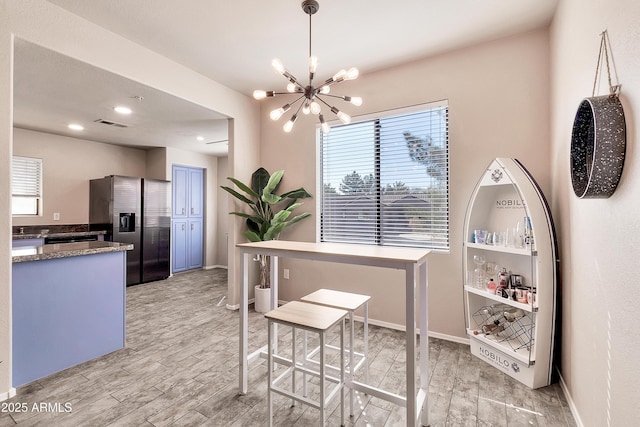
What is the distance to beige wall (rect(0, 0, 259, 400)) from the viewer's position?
1.97 m

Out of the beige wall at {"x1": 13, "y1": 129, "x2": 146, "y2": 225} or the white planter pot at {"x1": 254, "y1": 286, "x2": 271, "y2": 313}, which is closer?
the white planter pot at {"x1": 254, "y1": 286, "x2": 271, "y2": 313}

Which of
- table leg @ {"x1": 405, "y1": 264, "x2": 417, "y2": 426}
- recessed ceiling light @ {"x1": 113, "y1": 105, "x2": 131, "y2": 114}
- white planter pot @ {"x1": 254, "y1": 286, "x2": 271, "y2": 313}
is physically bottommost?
white planter pot @ {"x1": 254, "y1": 286, "x2": 271, "y2": 313}

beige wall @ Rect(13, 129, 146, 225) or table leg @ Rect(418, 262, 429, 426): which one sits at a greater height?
beige wall @ Rect(13, 129, 146, 225)

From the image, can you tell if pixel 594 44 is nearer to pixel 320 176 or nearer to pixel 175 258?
pixel 320 176

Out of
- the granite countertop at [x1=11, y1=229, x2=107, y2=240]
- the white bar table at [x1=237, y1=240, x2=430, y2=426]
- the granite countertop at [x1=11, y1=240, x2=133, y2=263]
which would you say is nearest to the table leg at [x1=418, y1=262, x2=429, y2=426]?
the white bar table at [x1=237, y1=240, x2=430, y2=426]

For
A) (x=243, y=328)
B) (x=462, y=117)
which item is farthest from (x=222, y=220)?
(x=462, y=117)

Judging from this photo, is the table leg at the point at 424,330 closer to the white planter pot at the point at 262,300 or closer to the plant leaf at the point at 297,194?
the plant leaf at the point at 297,194

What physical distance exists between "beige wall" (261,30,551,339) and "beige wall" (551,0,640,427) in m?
0.25

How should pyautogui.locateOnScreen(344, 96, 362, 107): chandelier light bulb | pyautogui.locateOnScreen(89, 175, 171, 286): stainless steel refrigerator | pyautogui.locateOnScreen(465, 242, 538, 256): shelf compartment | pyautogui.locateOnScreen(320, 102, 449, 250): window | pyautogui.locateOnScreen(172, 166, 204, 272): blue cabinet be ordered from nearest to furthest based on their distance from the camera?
pyautogui.locateOnScreen(344, 96, 362, 107): chandelier light bulb → pyautogui.locateOnScreen(465, 242, 538, 256): shelf compartment → pyautogui.locateOnScreen(320, 102, 449, 250): window → pyautogui.locateOnScreen(89, 175, 171, 286): stainless steel refrigerator → pyautogui.locateOnScreen(172, 166, 204, 272): blue cabinet

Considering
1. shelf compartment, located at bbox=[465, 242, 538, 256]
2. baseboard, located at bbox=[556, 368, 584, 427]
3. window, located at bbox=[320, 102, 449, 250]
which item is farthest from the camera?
window, located at bbox=[320, 102, 449, 250]

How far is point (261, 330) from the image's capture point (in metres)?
3.12

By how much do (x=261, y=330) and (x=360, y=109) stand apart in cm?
272

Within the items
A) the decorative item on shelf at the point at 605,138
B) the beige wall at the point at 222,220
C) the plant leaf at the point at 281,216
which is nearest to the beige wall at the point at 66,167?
the beige wall at the point at 222,220

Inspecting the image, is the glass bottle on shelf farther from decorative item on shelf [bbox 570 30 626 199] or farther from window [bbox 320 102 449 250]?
decorative item on shelf [bbox 570 30 626 199]
